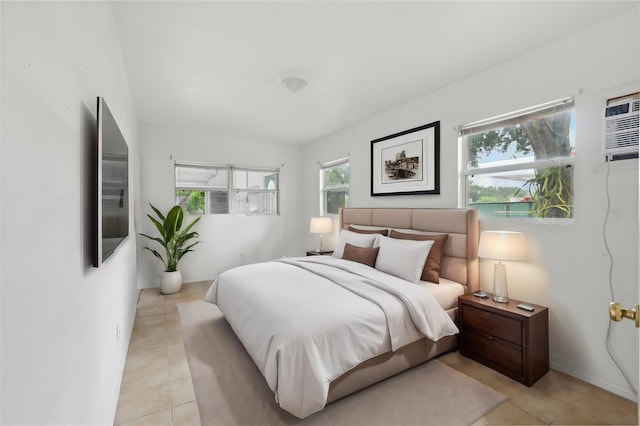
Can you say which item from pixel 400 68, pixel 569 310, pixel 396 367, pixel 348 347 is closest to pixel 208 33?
pixel 400 68

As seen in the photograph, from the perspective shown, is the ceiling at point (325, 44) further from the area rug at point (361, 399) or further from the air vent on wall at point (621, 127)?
the area rug at point (361, 399)

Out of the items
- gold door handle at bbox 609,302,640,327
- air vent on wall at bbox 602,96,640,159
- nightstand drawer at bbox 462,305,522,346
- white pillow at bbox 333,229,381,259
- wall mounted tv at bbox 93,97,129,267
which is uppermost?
air vent on wall at bbox 602,96,640,159

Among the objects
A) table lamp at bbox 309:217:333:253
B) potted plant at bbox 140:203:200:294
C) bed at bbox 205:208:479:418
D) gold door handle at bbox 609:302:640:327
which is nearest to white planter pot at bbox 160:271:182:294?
potted plant at bbox 140:203:200:294

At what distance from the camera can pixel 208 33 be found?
2156 mm

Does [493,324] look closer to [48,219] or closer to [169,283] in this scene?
[48,219]

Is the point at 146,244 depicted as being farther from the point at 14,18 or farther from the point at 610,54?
the point at 610,54

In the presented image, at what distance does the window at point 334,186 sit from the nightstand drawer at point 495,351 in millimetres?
2708

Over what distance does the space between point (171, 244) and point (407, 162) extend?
Result: 3545 millimetres

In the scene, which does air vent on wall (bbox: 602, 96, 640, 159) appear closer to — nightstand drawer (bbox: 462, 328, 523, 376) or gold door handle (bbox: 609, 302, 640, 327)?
nightstand drawer (bbox: 462, 328, 523, 376)

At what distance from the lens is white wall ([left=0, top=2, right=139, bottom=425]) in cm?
61

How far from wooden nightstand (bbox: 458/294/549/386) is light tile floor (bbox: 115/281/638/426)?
0.08 meters

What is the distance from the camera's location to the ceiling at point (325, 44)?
6.27 feet

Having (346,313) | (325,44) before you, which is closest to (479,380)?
(346,313)

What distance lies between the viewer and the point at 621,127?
6.44ft
